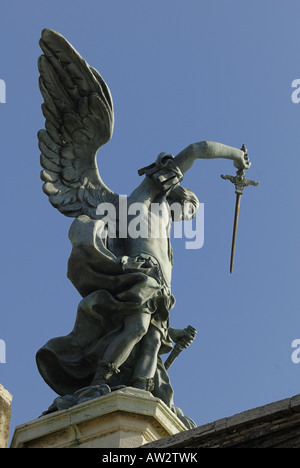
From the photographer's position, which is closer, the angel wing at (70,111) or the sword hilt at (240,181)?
the angel wing at (70,111)

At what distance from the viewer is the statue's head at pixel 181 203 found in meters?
13.6

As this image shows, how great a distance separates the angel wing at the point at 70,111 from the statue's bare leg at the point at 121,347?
6.51 ft

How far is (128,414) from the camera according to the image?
11148mm

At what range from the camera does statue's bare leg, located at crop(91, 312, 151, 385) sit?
465 inches

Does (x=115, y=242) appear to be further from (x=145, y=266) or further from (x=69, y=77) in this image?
(x=69, y=77)

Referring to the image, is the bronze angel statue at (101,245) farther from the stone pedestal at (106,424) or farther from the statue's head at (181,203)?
the stone pedestal at (106,424)

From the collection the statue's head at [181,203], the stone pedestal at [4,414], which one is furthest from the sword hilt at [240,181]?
the stone pedestal at [4,414]

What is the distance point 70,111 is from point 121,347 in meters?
3.05

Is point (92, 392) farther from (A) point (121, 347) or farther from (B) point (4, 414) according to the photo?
(B) point (4, 414)

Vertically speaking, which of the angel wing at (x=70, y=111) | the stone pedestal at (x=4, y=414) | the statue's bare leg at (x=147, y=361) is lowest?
the stone pedestal at (x=4, y=414)

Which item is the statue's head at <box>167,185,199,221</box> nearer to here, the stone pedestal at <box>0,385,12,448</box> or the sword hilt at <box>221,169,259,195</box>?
the sword hilt at <box>221,169,259,195</box>

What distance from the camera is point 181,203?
13688 millimetres
